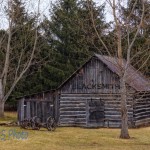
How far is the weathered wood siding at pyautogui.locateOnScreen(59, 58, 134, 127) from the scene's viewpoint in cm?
2691

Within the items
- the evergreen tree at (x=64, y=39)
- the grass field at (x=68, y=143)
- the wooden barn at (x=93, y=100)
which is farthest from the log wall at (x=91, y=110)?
the evergreen tree at (x=64, y=39)

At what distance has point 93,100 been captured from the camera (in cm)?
2752

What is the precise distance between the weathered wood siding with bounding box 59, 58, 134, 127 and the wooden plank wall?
0.63m

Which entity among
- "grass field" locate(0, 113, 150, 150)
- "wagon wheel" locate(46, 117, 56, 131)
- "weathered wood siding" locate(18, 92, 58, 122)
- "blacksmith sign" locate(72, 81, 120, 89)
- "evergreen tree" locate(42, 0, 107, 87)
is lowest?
"grass field" locate(0, 113, 150, 150)

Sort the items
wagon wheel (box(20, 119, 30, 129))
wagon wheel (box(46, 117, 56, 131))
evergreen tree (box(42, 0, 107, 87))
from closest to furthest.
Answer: wagon wheel (box(46, 117, 56, 131)) → wagon wheel (box(20, 119, 30, 129)) → evergreen tree (box(42, 0, 107, 87))

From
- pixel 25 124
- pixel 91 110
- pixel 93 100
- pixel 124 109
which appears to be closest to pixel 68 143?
pixel 124 109

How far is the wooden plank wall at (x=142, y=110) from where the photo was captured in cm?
2644

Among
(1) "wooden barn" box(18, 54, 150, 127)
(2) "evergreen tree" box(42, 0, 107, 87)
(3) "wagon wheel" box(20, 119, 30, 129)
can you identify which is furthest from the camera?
(2) "evergreen tree" box(42, 0, 107, 87)

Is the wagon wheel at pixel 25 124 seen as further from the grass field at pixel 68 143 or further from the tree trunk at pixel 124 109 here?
the tree trunk at pixel 124 109

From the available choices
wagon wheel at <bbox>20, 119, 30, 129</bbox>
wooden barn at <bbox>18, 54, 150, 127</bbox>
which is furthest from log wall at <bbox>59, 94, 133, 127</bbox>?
wagon wheel at <bbox>20, 119, 30, 129</bbox>

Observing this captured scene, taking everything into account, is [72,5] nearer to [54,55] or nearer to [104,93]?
[54,55]

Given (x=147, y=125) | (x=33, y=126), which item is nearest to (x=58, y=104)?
(x=33, y=126)

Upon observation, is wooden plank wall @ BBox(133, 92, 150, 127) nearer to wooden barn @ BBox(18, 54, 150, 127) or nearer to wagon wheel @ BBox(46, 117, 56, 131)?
wooden barn @ BBox(18, 54, 150, 127)

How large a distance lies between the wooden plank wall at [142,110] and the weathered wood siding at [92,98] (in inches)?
24.9
